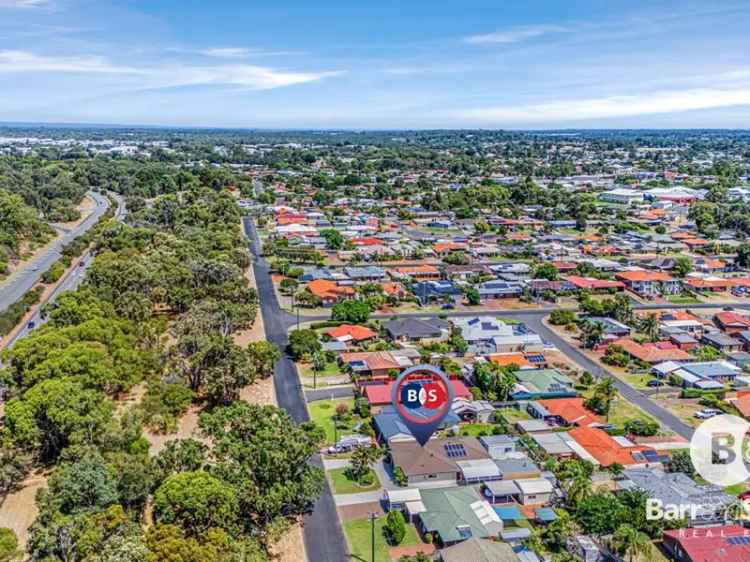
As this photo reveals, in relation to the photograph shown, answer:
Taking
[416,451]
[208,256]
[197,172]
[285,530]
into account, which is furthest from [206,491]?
[197,172]

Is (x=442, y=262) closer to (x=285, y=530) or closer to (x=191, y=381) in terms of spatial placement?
(x=191, y=381)

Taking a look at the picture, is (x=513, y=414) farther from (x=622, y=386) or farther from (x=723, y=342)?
(x=723, y=342)

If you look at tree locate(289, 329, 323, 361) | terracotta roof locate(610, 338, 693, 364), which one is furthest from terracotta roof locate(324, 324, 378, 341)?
terracotta roof locate(610, 338, 693, 364)

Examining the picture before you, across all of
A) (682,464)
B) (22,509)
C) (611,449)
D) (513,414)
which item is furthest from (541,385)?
(22,509)

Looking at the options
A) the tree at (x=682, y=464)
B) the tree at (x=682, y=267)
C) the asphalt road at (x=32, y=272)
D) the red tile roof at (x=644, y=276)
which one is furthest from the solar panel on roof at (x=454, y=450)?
the tree at (x=682, y=267)

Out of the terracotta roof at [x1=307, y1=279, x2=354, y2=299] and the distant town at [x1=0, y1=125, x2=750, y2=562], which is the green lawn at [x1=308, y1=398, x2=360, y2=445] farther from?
the terracotta roof at [x1=307, y1=279, x2=354, y2=299]

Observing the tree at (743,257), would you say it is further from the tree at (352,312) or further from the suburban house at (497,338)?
the tree at (352,312)
